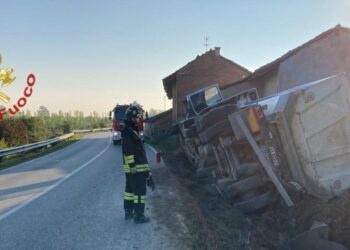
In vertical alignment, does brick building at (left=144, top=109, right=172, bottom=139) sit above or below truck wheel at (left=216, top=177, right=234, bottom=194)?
above

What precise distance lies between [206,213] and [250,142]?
1667 mm

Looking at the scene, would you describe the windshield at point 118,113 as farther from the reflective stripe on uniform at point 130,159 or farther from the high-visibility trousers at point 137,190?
the reflective stripe on uniform at point 130,159

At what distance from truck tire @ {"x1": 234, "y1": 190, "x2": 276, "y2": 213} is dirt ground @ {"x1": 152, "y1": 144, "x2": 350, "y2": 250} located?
0.55 ft

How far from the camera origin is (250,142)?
665 cm

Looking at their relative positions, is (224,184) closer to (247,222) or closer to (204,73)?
(247,222)

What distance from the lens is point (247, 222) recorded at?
649 cm

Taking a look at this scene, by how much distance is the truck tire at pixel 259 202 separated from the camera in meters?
6.52

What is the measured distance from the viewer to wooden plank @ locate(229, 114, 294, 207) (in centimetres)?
616

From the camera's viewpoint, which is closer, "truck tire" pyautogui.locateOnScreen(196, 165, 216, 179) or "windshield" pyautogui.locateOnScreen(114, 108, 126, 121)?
"truck tire" pyautogui.locateOnScreen(196, 165, 216, 179)

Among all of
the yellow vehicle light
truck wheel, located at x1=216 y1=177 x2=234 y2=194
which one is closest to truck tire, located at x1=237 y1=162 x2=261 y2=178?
truck wheel, located at x1=216 y1=177 x2=234 y2=194

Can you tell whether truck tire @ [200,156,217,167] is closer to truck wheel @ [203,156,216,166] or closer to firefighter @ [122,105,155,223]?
truck wheel @ [203,156,216,166]

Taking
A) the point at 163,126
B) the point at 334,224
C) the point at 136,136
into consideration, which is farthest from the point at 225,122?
the point at 163,126

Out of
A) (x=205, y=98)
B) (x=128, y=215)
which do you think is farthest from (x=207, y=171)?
(x=205, y=98)

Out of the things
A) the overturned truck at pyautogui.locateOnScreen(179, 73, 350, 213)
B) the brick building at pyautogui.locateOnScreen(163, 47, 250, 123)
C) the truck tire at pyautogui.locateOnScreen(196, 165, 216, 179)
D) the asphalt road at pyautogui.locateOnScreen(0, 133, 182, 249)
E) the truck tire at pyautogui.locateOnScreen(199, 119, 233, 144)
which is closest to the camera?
the asphalt road at pyautogui.locateOnScreen(0, 133, 182, 249)
